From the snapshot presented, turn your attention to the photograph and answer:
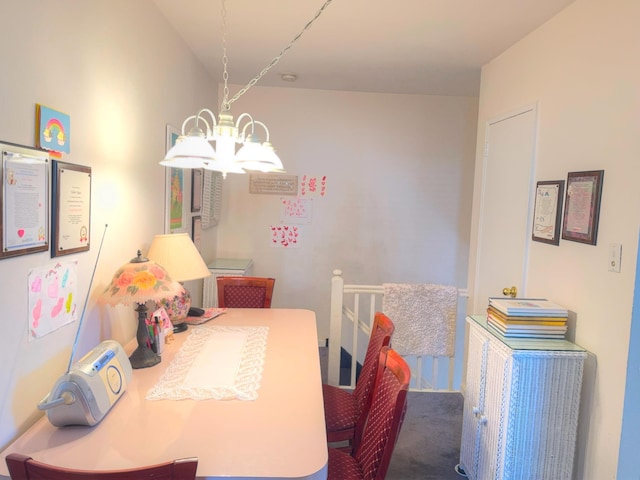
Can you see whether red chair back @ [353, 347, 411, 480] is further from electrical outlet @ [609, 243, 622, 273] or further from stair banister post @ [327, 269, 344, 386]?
stair banister post @ [327, 269, 344, 386]

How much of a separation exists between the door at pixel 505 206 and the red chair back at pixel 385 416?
51.4 inches

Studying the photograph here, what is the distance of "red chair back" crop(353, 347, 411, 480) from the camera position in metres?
1.29

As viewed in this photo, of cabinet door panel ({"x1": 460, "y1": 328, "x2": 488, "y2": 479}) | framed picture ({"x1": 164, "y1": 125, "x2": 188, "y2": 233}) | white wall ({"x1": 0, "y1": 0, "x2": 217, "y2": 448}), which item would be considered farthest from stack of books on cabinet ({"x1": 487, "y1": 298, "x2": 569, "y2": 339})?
framed picture ({"x1": 164, "y1": 125, "x2": 188, "y2": 233})

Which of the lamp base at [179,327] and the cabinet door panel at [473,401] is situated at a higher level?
the lamp base at [179,327]

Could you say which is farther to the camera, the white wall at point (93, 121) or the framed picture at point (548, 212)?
the framed picture at point (548, 212)

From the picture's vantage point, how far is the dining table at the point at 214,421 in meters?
1.06

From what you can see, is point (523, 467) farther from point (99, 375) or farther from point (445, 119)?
point (445, 119)

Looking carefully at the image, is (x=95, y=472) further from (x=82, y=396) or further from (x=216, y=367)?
(x=216, y=367)

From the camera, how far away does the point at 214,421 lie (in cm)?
125

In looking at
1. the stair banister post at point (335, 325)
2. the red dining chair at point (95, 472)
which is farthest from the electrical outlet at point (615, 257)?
the red dining chair at point (95, 472)

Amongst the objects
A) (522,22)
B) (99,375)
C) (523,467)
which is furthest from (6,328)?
(522,22)

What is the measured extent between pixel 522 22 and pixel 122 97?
208 cm

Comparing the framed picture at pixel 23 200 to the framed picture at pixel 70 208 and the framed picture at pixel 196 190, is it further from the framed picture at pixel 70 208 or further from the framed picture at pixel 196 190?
the framed picture at pixel 196 190

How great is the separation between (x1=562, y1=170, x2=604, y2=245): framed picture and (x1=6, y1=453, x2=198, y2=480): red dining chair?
179 cm
